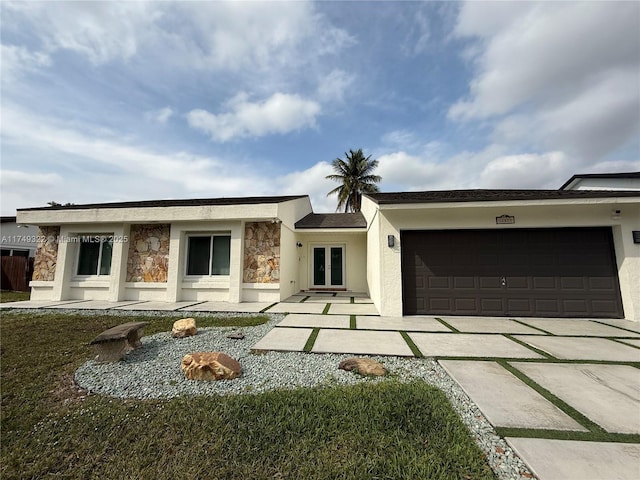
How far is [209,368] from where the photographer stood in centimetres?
314

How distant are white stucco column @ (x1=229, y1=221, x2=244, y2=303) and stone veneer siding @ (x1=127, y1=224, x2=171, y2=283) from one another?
2523 mm

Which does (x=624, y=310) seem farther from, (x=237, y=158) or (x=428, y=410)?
(x=237, y=158)

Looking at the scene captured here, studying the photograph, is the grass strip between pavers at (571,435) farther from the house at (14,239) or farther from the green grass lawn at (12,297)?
the house at (14,239)

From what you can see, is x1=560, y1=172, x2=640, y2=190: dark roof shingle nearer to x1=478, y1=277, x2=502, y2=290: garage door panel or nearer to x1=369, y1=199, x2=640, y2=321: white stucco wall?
x1=369, y1=199, x2=640, y2=321: white stucco wall

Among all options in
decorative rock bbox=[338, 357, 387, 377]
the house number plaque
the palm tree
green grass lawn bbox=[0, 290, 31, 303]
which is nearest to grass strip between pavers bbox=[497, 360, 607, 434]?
decorative rock bbox=[338, 357, 387, 377]

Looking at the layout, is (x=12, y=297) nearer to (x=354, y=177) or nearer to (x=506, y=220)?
(x=506, y=220)

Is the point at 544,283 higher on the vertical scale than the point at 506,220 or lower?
lower

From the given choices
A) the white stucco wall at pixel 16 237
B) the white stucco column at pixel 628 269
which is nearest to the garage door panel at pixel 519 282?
the white stucco column at pixel 628 269

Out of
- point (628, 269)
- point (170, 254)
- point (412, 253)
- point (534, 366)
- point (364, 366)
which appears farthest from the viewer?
point (170, 254)

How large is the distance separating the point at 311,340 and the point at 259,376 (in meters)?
1.56

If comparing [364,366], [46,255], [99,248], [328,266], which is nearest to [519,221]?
[364,366]

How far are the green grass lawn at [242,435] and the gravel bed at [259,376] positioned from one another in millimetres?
156

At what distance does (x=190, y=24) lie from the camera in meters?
6.20

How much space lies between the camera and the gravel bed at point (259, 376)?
2.31 m
